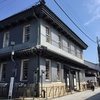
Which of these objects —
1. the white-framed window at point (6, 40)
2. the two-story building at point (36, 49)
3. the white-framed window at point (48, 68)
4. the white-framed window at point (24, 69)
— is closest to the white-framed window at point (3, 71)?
the two-story building at point (36, 49)

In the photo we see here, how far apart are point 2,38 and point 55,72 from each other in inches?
291

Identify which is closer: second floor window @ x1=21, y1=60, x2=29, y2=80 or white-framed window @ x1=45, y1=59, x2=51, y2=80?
second floor window @ x1=21, y1=60, x2=29, y2=80

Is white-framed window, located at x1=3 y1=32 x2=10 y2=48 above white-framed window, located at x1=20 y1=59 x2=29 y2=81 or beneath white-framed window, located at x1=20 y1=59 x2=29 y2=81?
above

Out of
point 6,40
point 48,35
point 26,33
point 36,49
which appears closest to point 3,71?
point 6,40

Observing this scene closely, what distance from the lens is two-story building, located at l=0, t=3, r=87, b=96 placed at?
13.8m

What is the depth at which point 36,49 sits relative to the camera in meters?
13.0

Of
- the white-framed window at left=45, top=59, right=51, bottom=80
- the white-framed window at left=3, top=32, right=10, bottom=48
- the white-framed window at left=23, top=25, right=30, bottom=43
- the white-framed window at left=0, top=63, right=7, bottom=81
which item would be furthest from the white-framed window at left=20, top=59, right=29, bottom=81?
the white-framed window at left=3, top=32, right=10, bottom=48

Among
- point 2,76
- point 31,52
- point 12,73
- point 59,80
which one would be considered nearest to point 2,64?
point 2,76

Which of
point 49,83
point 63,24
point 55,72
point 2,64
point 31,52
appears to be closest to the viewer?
point 31,52

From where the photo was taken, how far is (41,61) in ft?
45.5

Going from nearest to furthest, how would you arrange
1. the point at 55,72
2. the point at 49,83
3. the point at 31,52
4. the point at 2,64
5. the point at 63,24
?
the point at 31,52, the point at 49,83, the point at 55,72, the point at 2,64, the point at 63,24

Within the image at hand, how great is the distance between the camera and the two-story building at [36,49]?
13.8 meters

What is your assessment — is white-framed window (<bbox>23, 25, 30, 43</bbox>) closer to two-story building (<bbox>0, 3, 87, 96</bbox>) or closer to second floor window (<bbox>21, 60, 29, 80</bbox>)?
two-story building (<bbox>0, 3, 87, 96</bbox>)

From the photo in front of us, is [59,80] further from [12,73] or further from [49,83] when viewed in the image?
[12,73]
